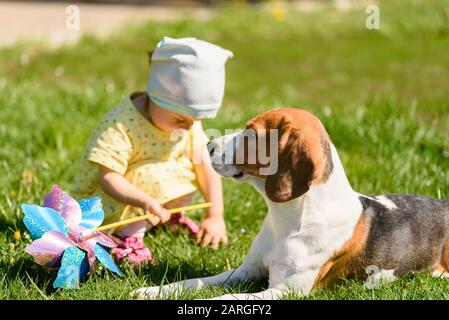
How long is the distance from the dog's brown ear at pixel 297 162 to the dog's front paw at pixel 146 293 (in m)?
0.55

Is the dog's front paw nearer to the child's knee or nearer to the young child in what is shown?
the young child

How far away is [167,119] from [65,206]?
67cm

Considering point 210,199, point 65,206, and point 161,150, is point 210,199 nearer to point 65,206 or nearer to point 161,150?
point 161,150

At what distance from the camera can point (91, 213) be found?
11.2 ft

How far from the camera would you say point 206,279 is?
129 inches

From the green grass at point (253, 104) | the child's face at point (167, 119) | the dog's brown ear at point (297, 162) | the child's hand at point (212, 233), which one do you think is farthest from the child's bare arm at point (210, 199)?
the dog's brown ear at point (297, 162)

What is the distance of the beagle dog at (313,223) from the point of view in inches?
117

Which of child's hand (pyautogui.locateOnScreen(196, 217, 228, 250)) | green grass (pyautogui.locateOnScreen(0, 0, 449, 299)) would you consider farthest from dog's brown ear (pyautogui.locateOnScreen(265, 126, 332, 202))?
child's hand (pyautogui.locateOnScreen(196, 217, 228, 250))

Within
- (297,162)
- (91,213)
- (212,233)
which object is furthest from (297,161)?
(212,233)

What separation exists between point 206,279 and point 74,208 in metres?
0.57

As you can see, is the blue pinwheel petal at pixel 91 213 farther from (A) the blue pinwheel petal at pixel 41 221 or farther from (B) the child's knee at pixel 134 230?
(B) the child's knee at pixel 134 230

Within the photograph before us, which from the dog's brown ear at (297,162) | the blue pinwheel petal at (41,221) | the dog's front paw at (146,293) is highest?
the dog's brown ear at (297,162)

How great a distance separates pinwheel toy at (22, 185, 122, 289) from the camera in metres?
3.17
